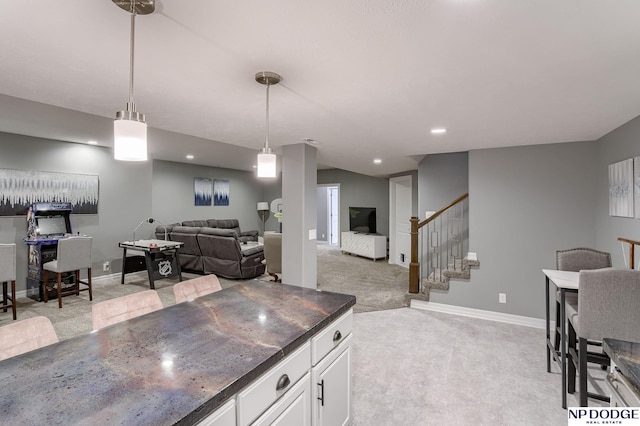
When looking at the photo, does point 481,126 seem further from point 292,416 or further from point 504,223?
point 292,416

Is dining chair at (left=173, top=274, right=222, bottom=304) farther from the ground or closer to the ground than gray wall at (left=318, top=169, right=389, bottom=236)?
closer to the ground

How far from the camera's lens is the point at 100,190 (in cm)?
575

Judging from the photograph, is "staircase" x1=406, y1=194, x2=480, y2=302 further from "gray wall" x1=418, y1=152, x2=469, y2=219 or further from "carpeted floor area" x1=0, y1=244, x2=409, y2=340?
"carpeted floor area" x1=0, y1=244, x2=409, y2=340

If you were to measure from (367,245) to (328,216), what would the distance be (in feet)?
9.51

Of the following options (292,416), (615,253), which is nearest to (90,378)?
(292,416)

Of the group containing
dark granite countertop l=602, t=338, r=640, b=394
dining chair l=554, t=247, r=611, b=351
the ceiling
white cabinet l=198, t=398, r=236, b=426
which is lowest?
white cabinet l=198, t=398, r=236, b=426

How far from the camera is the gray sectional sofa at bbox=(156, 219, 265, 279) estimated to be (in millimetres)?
5723

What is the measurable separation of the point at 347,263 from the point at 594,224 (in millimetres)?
4951

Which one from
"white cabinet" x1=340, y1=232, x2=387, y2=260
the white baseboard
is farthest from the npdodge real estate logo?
"white cabinet" x1=340, y1=232, x2=387, y2=260

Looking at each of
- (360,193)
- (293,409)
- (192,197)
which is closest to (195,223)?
(192,197)

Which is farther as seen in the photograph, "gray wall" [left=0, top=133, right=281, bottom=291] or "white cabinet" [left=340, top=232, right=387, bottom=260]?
"white cabinet" [left=340, top=232, right=387, bottom=260]

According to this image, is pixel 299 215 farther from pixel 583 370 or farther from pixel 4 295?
pixel 4 295

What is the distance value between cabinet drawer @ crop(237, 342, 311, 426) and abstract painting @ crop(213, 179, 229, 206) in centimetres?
820

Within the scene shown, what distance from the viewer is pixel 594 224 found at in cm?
369
